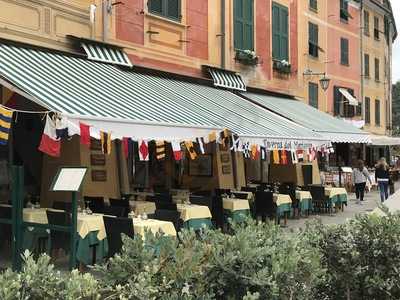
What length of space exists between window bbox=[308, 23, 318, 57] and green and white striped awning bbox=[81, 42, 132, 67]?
11998 mm

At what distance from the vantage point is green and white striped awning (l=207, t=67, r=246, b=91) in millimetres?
16188

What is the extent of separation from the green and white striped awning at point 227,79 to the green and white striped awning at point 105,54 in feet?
12.1

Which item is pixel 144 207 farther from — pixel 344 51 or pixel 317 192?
pixel 344 51

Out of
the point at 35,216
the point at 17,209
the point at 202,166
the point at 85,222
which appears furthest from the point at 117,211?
the point at 202,166

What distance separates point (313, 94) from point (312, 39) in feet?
7.37

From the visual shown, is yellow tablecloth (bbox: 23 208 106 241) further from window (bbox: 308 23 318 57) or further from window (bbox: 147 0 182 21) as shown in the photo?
window (bbox: 308 23 318 57)

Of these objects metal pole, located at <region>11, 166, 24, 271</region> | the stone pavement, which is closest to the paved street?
the stone pavement

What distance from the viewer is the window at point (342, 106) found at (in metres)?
26.0

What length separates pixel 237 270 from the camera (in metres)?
3.30

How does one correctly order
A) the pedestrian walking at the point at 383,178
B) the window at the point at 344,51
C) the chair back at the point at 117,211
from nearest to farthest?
the chair back at the point at 117,211 < the pedestrian walking at the point at 383,178 < the window at the point at 344,51

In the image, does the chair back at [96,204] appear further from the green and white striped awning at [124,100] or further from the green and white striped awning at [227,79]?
the green and white striped awning at [227,79]

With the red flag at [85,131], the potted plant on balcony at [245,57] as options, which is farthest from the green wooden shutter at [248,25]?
the red flag at [85,131]

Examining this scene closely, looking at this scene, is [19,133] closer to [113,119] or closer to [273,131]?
[113,119]

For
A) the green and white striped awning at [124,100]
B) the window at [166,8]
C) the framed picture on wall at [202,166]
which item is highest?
the window at [166,8]
